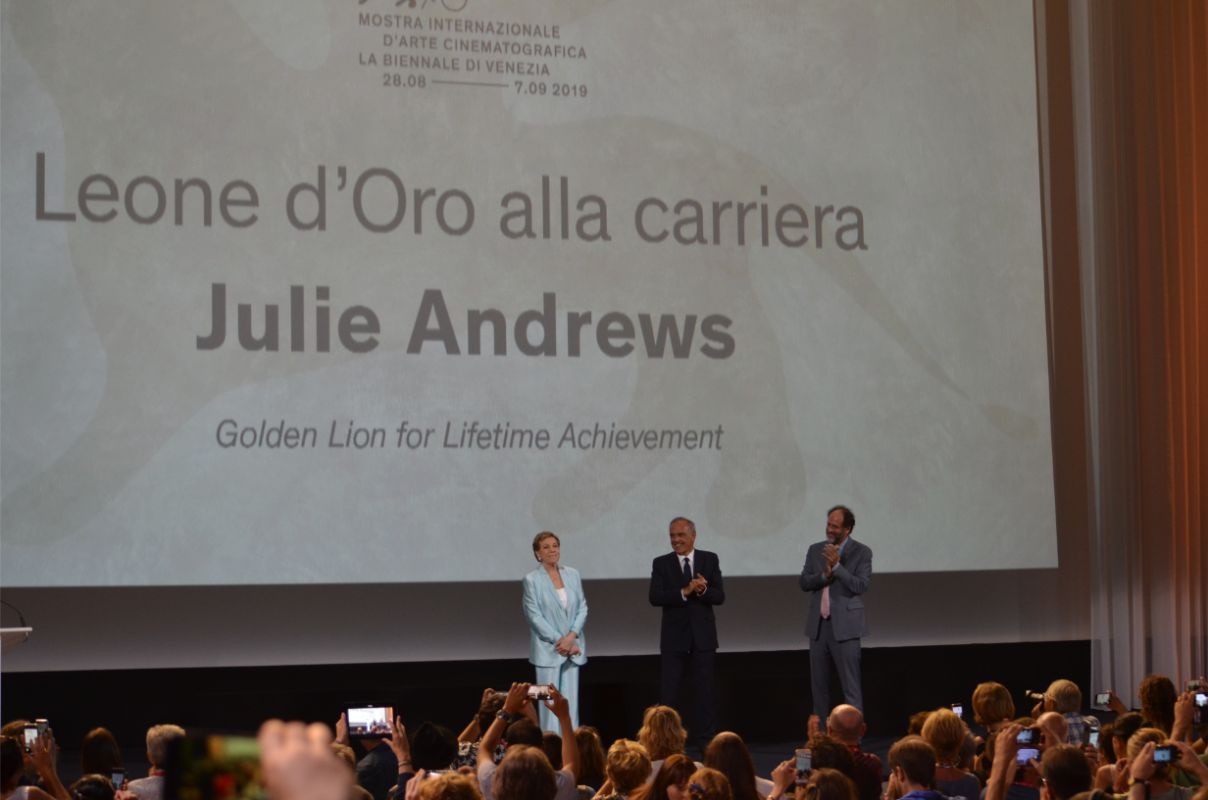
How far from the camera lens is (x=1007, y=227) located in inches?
343

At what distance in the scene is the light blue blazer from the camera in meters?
7.12

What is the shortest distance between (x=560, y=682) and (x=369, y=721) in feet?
10.4

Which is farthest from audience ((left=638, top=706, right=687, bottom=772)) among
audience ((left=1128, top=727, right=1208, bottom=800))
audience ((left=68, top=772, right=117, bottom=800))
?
audience ((left=68, top=772, right=117, bottom=800))

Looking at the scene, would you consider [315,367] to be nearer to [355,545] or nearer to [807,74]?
[355,545]

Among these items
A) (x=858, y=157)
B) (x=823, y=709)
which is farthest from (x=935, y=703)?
(x=858, y=157)

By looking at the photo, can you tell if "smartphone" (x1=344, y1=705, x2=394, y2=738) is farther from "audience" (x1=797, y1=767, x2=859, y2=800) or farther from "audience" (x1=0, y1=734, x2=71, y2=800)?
"audience" (x1=797, y1=767, x2=859, y2=800)

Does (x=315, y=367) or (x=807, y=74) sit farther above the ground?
(x=807, y=74)

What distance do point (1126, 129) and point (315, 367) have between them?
520 cm

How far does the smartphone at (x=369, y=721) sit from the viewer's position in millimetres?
4051

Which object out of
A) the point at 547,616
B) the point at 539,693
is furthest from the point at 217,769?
the point at 547,616

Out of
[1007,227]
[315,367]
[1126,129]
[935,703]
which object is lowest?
[935,703]

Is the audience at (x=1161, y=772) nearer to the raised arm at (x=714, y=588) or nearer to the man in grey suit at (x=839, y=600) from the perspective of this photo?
the man in grey suit at (x=839, y=600)

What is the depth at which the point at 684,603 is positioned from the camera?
7309 mm

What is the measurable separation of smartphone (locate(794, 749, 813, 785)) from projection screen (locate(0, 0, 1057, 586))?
15.1 feet
